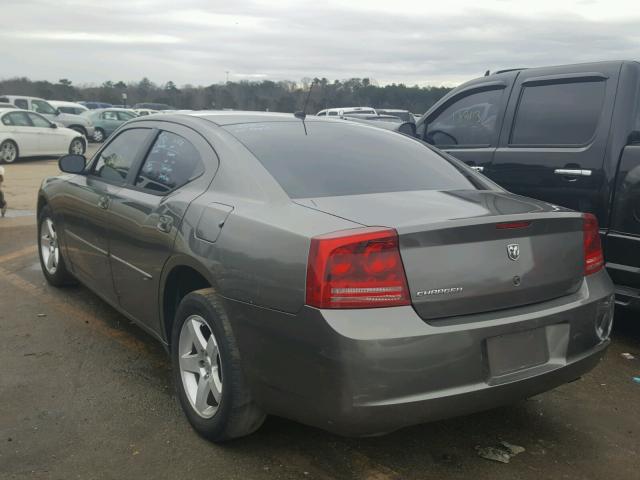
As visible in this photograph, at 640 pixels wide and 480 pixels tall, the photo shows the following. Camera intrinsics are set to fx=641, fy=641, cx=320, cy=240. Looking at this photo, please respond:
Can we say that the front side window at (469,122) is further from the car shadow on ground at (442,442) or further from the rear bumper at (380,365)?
the rear bumper at (380,365)

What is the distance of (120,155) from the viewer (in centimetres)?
455

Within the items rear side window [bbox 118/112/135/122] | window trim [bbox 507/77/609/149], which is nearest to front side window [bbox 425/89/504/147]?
window trim [bbox 507/77/609/149]

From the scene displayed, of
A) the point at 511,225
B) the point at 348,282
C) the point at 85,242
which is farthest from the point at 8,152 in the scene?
the point at 511,225

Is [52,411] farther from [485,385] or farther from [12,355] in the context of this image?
[485,385]

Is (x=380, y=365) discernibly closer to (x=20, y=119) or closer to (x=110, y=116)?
(x=20, y=119)

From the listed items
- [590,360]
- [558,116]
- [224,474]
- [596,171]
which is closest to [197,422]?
[224,474]

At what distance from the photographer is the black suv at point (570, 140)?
439cm

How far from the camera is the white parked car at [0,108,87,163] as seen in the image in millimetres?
17578

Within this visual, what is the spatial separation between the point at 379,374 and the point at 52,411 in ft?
6.46

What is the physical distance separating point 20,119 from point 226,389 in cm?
1771

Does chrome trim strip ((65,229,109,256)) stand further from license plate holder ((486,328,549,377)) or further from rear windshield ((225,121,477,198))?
license plate holder ((486,328,549,377))

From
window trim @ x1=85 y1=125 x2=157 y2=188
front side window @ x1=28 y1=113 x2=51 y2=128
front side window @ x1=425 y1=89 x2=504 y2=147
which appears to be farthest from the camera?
front side window @ x1=28 y1=113 x2=51 y2=128

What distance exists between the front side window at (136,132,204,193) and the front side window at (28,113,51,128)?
1641cm

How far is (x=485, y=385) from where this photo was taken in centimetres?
262
